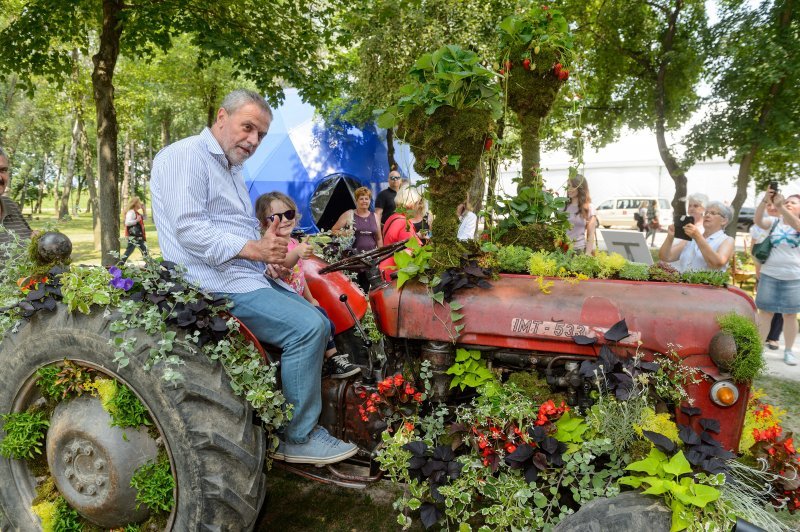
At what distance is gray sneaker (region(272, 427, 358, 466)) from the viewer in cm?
255

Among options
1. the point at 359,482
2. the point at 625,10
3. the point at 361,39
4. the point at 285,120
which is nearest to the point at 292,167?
the point at 285,120

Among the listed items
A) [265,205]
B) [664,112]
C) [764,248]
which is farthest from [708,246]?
[664,112]

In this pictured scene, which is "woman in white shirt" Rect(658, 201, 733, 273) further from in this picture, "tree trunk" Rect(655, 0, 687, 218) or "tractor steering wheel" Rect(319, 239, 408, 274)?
"tree trunk" Rect(655, 0, 687, 218)

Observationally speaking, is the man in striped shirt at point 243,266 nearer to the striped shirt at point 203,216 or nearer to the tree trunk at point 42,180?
the striped shirt at point 203,216

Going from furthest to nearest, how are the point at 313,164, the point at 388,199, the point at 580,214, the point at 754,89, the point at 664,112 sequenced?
the point at 313,164 → the point at 664,112 → the point at 754,89 → the point at 388,199 → the point at 580,214

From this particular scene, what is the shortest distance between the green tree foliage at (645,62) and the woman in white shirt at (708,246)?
671 centimetres

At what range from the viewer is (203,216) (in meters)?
2.42

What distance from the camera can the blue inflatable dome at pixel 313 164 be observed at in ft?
42.6

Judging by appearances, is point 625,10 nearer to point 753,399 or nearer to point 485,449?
point 753,399

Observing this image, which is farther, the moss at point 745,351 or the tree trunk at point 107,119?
the tree trunk at point 107,119

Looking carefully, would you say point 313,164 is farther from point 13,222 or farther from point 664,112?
point 13,222

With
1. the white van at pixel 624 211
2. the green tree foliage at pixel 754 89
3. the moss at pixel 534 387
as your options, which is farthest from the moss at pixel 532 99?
the white van at pixel 624 211

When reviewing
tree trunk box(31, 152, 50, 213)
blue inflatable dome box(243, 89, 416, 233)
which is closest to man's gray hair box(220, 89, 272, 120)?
blue inflatable dome box(243, 89, 416, 233)

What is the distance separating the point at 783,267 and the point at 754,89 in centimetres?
600
